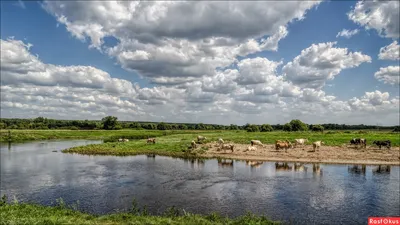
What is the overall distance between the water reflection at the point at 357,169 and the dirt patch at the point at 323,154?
7.40ft

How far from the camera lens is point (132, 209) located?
741 inches

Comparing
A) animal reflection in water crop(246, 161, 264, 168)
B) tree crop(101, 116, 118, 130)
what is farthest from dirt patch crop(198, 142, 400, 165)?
tree crop(101, 116, 118, 130)

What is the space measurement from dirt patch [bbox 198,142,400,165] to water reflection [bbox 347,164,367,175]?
2.26 metres

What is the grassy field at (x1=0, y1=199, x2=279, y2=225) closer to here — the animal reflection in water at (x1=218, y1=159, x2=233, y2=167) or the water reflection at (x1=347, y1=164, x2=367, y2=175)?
the animal reflection in water at (x1=218, y1=159, x2=233, y2=167)

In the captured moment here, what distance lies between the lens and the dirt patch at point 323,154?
41.4 metres

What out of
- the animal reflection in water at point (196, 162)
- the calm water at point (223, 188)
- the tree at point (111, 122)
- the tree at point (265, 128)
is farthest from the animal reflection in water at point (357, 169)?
the tree at point (111, 122)

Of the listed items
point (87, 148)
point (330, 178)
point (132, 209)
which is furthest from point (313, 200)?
point (87, 148)

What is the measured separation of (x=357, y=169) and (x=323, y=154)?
890 cm

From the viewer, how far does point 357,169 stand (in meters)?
36.0

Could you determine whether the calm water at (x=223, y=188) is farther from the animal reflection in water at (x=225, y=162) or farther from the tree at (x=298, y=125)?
the tree at (x=298, y=125)

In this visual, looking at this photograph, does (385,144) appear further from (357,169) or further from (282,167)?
(282,167)

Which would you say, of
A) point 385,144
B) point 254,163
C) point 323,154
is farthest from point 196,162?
point 385,144

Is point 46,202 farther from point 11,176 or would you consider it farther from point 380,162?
point 380,162

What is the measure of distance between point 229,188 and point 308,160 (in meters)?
20.4
